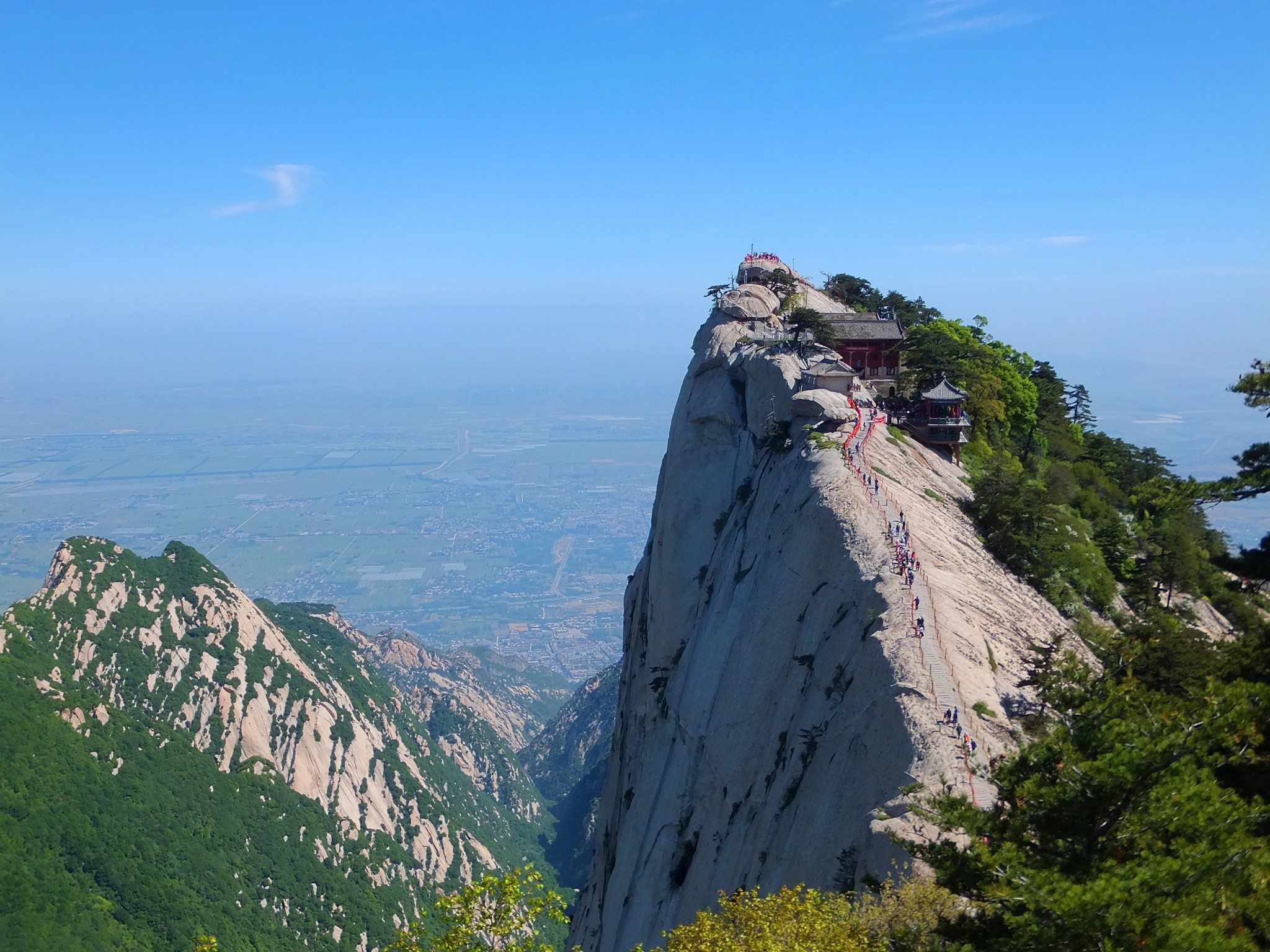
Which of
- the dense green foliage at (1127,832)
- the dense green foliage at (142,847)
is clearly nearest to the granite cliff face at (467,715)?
the dense green foliage at (142,847)

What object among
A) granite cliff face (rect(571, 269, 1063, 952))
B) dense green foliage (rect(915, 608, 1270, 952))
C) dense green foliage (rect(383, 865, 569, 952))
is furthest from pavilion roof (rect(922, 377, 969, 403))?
dense green foliage (rect(383, 865, 569, 952))

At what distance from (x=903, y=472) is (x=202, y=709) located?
75228 mm

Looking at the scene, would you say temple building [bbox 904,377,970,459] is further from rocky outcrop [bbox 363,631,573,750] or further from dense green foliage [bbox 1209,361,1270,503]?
rocky outcrop [bbox 363,631,573,750]

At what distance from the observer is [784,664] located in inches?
1178

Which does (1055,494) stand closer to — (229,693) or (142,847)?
(142,847)

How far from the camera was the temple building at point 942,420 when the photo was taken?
46250 mm

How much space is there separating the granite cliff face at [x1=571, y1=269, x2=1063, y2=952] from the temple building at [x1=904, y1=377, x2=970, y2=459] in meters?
2.71

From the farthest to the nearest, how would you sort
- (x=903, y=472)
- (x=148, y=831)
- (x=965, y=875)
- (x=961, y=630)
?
(x=148, y=831)
(x=903, y=472)
(x=961, y=630)
(x=965, y=875)

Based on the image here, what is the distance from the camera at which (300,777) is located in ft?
305

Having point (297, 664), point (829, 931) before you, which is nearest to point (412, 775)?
point (297, 664)

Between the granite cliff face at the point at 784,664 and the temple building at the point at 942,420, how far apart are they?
2.71 m

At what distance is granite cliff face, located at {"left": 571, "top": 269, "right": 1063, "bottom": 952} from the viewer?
75.7 ft

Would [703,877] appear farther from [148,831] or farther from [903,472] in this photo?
[148,831]

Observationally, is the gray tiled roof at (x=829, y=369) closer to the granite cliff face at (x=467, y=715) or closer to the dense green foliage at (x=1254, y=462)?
the dense green foliage at (x=1254, y=462)
